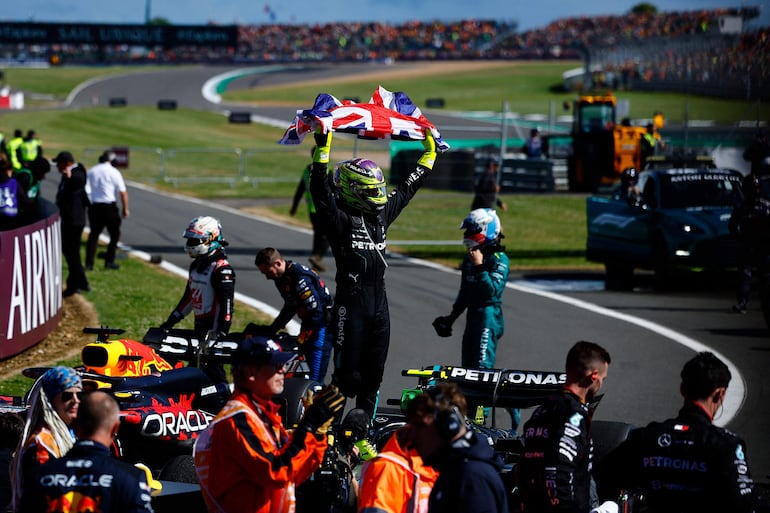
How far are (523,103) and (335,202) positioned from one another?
233 feet

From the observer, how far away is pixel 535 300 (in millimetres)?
17078

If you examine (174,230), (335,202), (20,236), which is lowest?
(174,230)

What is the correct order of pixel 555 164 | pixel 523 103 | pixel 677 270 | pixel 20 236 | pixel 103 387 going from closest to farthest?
pixel 103 387, pixel 20 236, pixel 677 270, pixel 555 164, pixel 523 103

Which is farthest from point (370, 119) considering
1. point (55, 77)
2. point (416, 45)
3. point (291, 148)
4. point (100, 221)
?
point (416, 45)

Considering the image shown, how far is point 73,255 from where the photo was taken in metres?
16.2

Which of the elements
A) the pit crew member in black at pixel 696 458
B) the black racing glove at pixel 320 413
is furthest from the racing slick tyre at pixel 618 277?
the black racing glove at pixel 320 413

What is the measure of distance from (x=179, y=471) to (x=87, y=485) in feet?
8.13

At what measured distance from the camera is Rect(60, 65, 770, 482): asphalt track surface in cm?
1124

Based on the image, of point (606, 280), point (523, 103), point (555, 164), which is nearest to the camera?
point (606, 280)

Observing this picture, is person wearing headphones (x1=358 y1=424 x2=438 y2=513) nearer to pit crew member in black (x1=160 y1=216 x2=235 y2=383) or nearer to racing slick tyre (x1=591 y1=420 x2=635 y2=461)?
racing slick tyre (x1=591 y1=420 x2=635 y2=461)

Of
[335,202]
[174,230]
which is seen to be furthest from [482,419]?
[174,230]

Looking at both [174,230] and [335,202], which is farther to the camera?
[174,230]

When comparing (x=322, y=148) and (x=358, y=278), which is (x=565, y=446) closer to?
(x=358, y=278)

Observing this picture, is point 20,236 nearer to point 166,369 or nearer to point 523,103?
point 166,369
